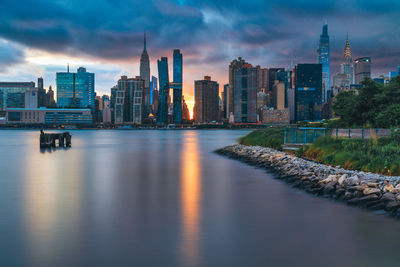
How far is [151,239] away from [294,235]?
5.79 m

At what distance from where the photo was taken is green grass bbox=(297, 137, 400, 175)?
79.5 ft

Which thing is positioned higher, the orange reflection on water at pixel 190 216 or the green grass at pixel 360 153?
the green grass at pixel 360 153

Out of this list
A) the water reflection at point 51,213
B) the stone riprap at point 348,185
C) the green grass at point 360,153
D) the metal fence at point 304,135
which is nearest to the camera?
the water reflection at point 51,213

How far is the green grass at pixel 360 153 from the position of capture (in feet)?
79.5

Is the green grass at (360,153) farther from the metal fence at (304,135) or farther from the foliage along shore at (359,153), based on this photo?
the metal fence at (304,135)

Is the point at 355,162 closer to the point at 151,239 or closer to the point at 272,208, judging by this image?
the point at 272,208

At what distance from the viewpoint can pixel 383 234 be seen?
535 inches

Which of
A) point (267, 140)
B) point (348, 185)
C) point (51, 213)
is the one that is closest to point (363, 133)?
point (348, 185)

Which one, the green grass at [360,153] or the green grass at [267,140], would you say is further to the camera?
the green grass at [267,140]

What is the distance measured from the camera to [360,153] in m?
28.5

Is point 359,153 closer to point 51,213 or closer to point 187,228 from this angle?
point 187,228

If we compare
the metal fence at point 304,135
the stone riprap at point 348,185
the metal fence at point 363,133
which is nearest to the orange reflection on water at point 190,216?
the stone riprap at point 348,185

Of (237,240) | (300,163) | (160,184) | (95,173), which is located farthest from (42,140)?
(237,240)

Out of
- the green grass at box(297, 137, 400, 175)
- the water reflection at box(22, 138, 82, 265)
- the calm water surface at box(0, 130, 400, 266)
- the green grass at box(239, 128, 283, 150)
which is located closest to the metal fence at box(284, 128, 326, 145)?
the green grass at box(239, 128, 283, 150)
